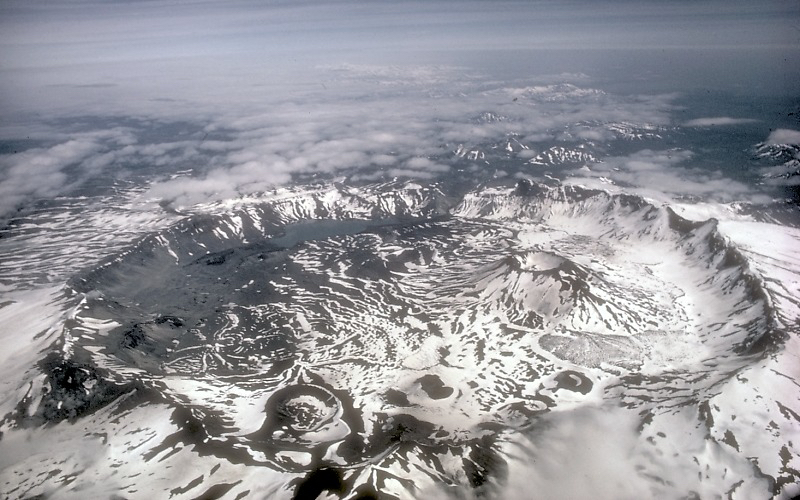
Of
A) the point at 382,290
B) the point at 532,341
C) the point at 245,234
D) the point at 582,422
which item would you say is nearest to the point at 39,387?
the point at 382,290

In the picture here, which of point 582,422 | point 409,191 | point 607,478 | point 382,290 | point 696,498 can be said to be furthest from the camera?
point 409,191

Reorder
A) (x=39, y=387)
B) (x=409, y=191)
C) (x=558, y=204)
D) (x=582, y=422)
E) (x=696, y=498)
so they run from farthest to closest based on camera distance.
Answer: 1. (x=409, y=191)
2. (x=558, y=204)
3. (x=39, y=387)
4. (x=582, y=422)
5. (x=696, y=498)

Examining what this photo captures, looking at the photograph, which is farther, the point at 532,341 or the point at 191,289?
the point at 191,289

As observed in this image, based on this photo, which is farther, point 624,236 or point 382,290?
point 624,236

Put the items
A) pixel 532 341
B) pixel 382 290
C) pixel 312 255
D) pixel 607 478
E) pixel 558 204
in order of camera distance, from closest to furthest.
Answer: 1. pixel 607 478
2. pixel 532 341
3. pixel 382 290
4. pixel 312 255
5. pixel 558 204

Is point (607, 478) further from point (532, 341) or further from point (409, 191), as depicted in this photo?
point (409, 191)

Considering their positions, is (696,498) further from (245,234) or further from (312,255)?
(245,234)

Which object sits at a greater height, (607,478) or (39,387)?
(39,387)

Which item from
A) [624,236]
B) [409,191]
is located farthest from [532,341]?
[409,191]

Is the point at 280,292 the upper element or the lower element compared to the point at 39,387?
lower

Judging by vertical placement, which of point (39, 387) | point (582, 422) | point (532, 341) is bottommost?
point (532, 341)
